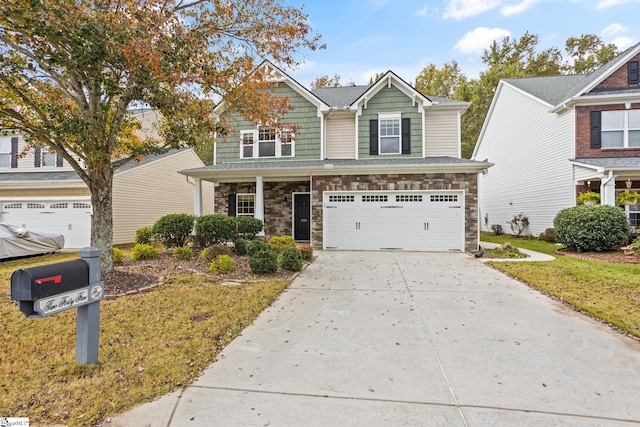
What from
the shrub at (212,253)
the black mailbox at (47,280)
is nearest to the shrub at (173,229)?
the shrub at (212,253)

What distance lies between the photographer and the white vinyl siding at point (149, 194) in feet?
43.6

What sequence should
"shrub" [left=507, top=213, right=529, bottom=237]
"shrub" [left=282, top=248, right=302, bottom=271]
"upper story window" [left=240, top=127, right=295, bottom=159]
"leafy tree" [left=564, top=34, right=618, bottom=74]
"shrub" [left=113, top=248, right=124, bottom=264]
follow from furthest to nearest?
"leafy tree" [left=564, top=34, right=618, bottom=74] → "shrub" [left=507, top=213, right=529, bottom=237] → "upper story window" [left=240, top=127, right=295, bottom=159] → "shrub" [left=113, top=248, right=124, bottom=264] → "shrub" [left=282, top=248, right=302, bottom=271]

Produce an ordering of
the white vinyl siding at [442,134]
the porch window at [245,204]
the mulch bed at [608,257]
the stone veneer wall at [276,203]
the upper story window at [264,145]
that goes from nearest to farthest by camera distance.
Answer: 1. the mulch bed at [608,257]
2. the white vinyl siding at [442,134]
3. the upper story window at [264,145]
4. the stone veneer wall at [276,203]
5. the porch window at [245,204]

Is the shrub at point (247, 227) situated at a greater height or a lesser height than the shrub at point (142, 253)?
greater

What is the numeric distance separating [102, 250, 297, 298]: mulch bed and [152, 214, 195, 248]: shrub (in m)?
0.60

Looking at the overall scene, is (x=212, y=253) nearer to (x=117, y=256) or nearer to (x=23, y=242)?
(x=117, y=256)

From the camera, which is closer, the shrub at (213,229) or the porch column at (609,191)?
the shrub at (213,229)

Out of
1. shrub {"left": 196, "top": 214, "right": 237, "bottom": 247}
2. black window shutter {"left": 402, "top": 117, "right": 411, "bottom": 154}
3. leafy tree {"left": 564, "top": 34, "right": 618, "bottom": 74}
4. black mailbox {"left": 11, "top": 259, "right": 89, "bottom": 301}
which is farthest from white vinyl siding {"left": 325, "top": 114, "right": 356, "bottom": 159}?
leafy tree {"left": 564, "top": 34, "right": 618, "bottom": 74}

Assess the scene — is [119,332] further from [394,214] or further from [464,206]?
[464,206]

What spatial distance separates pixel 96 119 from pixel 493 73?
28.4 meters

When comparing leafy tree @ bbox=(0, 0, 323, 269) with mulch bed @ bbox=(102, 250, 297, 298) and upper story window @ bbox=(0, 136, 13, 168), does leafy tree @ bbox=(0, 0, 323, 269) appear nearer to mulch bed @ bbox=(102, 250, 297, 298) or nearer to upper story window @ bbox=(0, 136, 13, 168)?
mulch bed @ bbox=(102, 250, 297, 298)

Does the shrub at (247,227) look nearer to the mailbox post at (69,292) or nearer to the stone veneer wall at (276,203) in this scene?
the stone veneer wall at (276,203)

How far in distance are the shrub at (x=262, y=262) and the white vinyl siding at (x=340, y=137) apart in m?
6.89

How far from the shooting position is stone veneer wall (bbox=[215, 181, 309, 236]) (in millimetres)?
13453
